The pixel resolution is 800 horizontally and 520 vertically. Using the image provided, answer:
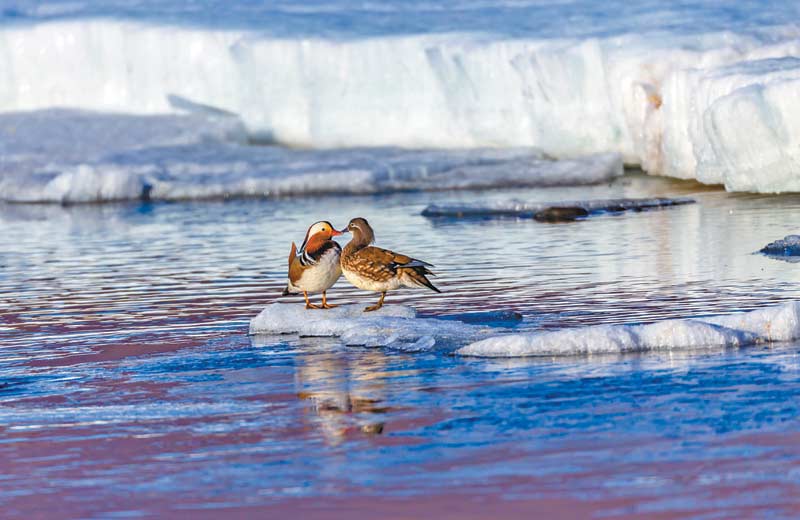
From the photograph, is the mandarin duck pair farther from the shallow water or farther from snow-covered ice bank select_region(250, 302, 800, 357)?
snow-covered ice bank select_region(250, 302, 800, 357)

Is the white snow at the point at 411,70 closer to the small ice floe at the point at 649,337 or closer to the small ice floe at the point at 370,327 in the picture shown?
the small ice floe at the point at 370,327

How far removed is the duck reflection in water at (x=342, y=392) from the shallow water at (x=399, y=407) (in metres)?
0.02

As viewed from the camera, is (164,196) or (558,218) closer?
(558,218)

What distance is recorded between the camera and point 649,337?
22.7 ft

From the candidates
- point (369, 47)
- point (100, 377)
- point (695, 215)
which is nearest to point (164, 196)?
point (369, 47)

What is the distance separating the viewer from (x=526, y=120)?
24031 millimetres

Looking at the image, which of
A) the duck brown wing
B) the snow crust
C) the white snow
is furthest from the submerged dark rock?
the duck brown wing

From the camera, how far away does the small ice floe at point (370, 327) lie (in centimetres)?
741

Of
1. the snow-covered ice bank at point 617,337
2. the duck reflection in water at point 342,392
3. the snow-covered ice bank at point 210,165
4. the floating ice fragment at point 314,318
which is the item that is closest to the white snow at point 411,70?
the snow-covered ice bank at point 210,165

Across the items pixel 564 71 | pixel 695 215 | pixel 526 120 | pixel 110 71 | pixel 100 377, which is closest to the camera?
pixel 100 377

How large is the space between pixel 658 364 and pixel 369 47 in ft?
63.1

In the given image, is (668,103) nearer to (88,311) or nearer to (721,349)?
(88,311)

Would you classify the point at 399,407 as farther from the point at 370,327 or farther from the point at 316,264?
the point at 316,264

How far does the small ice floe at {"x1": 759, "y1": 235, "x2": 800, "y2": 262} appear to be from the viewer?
35.7 feet
